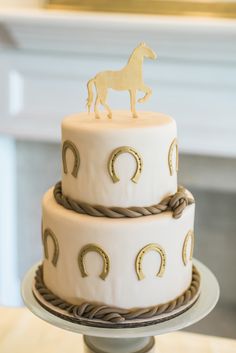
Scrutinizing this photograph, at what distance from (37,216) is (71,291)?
4.27 feet

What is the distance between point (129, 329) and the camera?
804 millimetres

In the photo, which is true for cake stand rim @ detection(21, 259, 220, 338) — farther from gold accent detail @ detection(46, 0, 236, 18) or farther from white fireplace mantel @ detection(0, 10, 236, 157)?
gold accent detail @ detection(46, 0, 236, 18)

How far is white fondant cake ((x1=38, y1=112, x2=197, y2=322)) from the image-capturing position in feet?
2.68

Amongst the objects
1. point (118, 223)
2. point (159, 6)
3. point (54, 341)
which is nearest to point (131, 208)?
point (118, 223)

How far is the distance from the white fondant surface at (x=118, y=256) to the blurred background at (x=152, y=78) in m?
0.84

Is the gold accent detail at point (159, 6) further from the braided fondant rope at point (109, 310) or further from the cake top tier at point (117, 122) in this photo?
the braided fondant rope at point (109, 310)

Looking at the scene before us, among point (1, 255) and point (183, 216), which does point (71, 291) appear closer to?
point (183, 216)

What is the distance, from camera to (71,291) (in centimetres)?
85

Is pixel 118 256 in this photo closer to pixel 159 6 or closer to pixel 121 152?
pixel 121 152

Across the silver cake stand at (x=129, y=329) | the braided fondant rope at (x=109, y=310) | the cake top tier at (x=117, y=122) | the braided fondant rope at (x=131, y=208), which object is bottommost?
the silver cake stand at (x=129, y=329)

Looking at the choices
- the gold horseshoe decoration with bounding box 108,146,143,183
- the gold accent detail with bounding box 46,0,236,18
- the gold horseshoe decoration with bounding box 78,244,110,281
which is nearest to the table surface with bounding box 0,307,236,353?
the gold horseshoe decoration with bounding box 78,244,110,281

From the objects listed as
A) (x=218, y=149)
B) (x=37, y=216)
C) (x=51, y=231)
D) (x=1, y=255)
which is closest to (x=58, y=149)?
(x=37, y=216)

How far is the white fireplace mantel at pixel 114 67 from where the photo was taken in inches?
61.6

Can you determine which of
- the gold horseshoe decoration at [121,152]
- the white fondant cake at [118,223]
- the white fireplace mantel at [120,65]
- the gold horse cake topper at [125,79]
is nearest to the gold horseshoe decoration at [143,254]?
the white fondant cake at [118,223]
